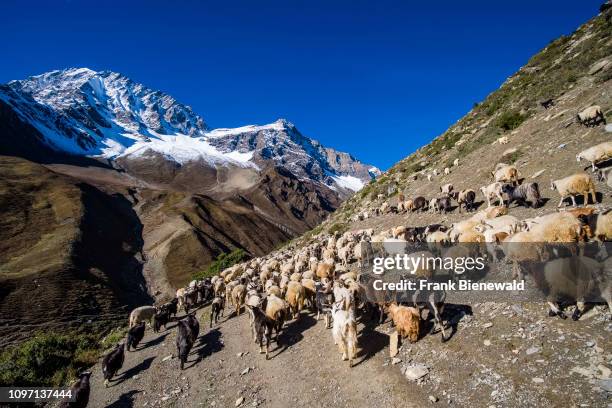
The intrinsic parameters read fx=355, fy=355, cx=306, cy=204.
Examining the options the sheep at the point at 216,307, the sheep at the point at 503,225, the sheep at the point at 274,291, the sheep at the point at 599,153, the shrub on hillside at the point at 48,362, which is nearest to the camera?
the sheep at the point at 503,225

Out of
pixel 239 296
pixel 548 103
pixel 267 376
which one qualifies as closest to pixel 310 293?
pixel 239 296

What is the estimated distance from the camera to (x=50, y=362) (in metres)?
17.9

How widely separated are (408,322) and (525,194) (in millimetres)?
11355

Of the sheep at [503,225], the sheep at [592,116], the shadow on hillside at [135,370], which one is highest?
the sheep at [592,116]

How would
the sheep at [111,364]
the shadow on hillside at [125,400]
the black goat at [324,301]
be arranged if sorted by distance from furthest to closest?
the black goat at [324,301]
the sheep at [111,364]
the shadow on hillside at [125,400]

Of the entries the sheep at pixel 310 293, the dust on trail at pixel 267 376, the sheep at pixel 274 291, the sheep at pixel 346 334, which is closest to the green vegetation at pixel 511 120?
the sheep at pixel 310 293

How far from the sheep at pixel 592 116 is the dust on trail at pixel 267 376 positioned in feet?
64.2

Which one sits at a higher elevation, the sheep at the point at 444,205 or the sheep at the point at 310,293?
the sheep at the point at 444,205

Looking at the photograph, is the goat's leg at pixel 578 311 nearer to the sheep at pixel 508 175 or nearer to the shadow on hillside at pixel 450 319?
the shadow on hillside at pixel 450 319

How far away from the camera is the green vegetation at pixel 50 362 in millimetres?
16172

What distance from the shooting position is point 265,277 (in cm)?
2447

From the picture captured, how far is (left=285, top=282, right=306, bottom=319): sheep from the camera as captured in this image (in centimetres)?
1708

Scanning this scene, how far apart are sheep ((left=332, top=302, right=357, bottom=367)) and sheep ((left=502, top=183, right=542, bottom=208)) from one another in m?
11.7

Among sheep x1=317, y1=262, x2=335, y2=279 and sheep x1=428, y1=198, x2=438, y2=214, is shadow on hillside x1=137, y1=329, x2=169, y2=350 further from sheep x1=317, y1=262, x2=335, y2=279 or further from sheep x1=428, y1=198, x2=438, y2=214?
sheep x1=428, y1=198, x2=438, y2=214
